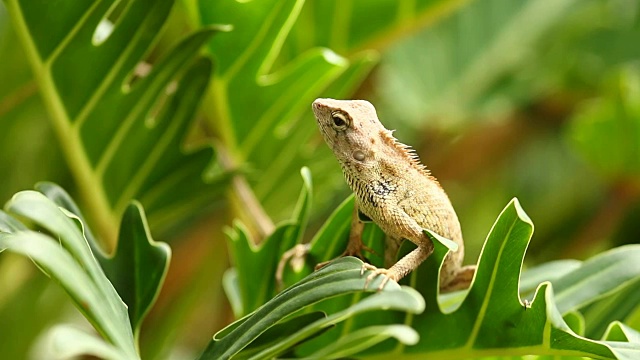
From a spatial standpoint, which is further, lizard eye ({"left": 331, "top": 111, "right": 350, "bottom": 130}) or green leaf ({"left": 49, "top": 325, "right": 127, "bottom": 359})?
lizard eye ({"left": 331, "top": 111, "right": 350, "bottom": 130})

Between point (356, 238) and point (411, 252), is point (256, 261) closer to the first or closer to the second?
point (356, 238)

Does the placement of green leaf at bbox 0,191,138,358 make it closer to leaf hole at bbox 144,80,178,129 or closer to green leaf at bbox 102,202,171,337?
green leaf at bbox 102,202,171,337

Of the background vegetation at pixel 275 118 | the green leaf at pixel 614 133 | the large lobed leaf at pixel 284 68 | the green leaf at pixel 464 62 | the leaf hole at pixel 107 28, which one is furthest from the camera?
the green leaf at pixel 464 62

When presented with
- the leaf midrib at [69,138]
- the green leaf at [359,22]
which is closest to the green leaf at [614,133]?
the green leaf at [359,22]

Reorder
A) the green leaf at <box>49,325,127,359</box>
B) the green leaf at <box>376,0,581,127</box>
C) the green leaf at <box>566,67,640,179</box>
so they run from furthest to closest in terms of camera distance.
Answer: the green leaf at <box>376,0,581,127</box> < the green leaf at <box>566,67,640,179</box> < the green leaf at <box>49,325,127,359</box>

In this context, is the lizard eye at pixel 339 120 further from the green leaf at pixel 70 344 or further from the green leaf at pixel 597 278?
the green leaf at pixel 70 344

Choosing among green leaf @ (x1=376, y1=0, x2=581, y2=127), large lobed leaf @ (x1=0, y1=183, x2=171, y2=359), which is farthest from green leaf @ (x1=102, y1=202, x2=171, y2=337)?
green leaf @ (x1=376, y1=0, x2=581, y2=127)

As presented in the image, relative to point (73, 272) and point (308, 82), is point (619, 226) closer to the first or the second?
point (308, 82)
